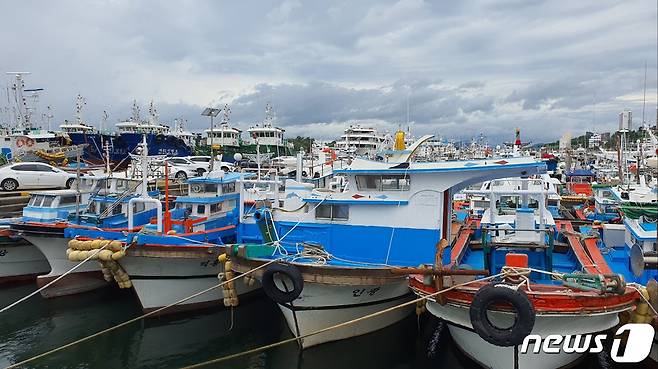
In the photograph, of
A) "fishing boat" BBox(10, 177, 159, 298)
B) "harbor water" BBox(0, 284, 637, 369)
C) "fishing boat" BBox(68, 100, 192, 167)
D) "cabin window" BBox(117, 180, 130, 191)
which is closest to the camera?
"harbor water" BBox(0, 284, 637, 369)

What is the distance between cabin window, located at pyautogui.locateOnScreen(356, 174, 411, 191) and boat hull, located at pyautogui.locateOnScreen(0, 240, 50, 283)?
12147 mm

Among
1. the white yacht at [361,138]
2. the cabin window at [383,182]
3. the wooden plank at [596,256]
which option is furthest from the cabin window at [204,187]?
the white yacht at [361,138]

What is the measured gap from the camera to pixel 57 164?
3744 cm

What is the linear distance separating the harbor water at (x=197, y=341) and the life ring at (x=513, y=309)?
8.80 feet

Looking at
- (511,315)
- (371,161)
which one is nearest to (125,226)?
(371,161)

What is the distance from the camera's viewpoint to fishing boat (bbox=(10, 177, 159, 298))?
1459 cm

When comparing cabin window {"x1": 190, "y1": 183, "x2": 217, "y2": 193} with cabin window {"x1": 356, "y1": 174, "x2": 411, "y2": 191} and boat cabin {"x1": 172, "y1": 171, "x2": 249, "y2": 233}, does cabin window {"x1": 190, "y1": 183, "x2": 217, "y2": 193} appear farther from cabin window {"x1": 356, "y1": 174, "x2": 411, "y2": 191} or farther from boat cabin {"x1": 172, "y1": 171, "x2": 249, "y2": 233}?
cabin window {"x1": 356, "y1": 174, "x2": 411, "y2": 191}

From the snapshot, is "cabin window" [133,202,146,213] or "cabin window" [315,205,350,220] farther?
"cabin window" [133,202,146,213]

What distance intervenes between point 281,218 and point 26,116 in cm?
4865

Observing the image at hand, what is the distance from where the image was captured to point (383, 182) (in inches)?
475

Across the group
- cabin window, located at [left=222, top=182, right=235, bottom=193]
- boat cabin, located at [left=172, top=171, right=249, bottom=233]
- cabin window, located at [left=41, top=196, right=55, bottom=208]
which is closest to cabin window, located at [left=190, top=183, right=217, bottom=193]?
boat cabin, located at [left=172, top=171, right=249, bottom=233]

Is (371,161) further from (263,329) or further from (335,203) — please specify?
(263,329)

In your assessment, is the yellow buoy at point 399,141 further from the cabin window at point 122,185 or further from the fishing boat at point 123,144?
the fishing boat at point 123,144

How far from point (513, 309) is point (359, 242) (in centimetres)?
462
